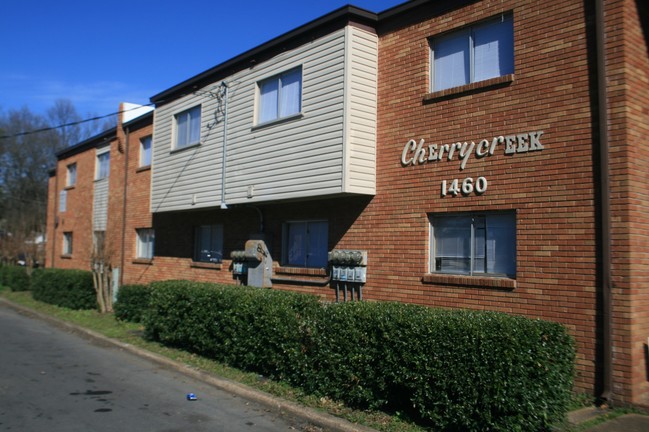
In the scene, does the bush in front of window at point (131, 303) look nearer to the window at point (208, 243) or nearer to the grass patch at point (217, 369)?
the grass patch at point (217, 369)

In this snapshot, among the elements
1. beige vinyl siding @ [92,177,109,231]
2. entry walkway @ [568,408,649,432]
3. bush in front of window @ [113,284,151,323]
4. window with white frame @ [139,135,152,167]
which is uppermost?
window with white frame @ [139,135,152,167]

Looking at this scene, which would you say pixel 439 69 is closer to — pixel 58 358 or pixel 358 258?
pixel 358 258

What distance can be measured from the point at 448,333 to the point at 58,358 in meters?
8.31

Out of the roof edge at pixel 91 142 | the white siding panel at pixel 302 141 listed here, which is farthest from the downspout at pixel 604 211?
the roof edge at pixel 91 142

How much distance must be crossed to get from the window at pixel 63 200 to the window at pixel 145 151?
28.3ft

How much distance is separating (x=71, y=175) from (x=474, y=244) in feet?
71.9

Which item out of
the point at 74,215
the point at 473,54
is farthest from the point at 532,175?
Result: the point at 74,215

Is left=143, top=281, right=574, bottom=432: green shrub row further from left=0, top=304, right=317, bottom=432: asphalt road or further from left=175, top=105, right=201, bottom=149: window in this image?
left=175, top=105, right=201, bottom=149: window

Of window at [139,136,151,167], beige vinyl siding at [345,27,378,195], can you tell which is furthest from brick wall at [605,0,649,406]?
window at [139,136,151,167]

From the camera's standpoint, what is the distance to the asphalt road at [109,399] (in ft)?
22.7

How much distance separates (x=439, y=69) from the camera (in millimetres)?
9875

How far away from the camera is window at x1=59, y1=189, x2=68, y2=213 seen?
25.9 meters

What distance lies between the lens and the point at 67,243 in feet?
84.8

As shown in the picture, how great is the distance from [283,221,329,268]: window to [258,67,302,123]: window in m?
2.36
